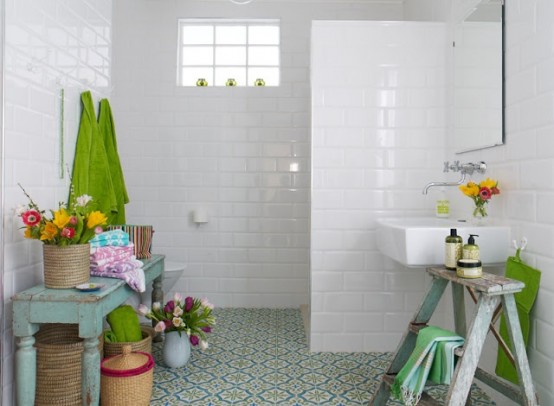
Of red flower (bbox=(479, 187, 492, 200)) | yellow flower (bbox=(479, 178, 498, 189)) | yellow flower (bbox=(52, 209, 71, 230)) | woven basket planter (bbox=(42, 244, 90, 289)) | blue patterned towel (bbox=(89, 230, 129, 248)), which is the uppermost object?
yellow flower (bbox=(479, 178, 498, 189))

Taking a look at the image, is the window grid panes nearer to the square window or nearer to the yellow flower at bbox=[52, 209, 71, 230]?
the square window

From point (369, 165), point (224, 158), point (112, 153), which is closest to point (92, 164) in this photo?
point (112, 153)

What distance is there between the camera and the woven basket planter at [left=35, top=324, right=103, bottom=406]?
6.79 ft

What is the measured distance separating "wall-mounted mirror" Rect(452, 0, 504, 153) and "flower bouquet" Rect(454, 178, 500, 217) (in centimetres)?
23

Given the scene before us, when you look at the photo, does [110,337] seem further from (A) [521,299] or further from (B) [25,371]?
(A) [521,299]

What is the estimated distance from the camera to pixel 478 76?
2613 millimetres

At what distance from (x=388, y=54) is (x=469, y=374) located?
7.07 feet

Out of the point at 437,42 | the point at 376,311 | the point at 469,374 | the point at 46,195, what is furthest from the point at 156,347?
the point at 437,42

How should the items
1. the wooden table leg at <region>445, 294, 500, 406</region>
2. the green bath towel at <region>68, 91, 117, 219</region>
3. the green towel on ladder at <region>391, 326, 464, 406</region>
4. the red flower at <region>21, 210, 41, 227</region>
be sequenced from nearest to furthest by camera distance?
the wooden table leg at <region>445, 294, 500, 406</region> → the green towel on ladder at <region>391, 326, 464, 406</region> → the red flower at <region>21, 210, 41, 227</region> → the green bath towel at <region>68, 91, 117, 219</region>

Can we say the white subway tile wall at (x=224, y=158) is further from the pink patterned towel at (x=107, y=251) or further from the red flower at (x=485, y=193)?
the red flower at (x=485, y=193)

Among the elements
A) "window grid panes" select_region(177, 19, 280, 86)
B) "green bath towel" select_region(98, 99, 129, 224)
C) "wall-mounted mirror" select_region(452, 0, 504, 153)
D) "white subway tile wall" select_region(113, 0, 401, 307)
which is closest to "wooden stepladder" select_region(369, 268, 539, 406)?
"wall-mounted mirror" select_region(452, 0, 504, 153)

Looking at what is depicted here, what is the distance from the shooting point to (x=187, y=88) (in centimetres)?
418

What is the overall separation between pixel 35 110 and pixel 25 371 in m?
1.26

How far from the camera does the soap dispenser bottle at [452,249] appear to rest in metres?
2.06
